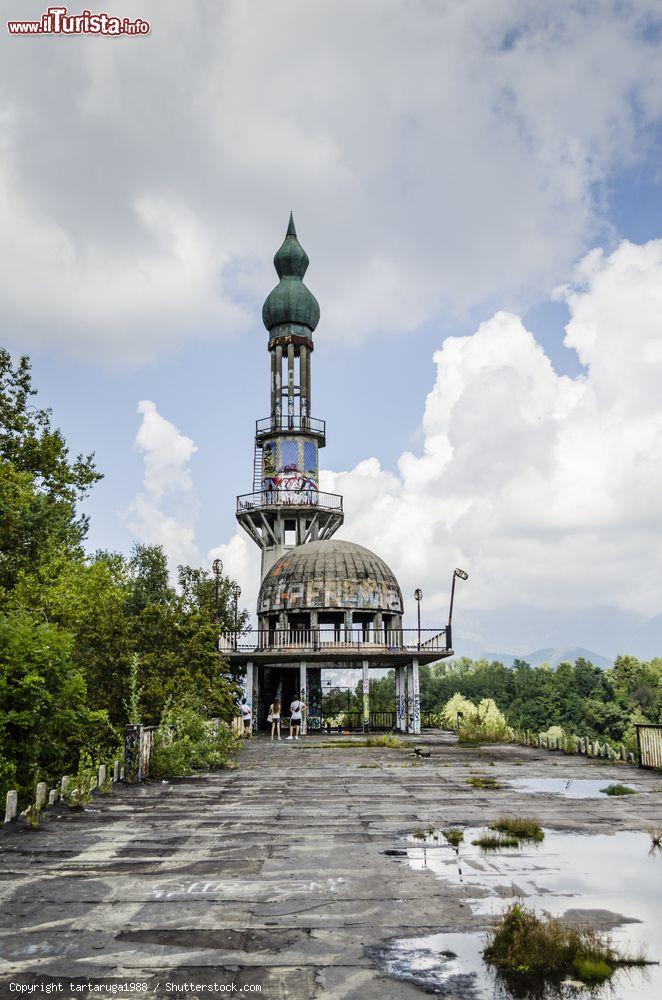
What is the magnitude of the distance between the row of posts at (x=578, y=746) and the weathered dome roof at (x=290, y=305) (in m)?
39.8

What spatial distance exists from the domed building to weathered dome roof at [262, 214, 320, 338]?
96 millimetres

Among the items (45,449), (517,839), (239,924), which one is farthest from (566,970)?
(45,449)

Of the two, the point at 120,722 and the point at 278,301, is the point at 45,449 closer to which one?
the point at 120,722

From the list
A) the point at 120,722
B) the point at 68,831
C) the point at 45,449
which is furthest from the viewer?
the point at 45,449

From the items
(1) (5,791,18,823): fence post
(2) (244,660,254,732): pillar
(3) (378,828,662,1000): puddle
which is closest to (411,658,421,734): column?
(2) (244,660,254,732): pillar

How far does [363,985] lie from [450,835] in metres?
5.89

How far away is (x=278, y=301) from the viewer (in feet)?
206

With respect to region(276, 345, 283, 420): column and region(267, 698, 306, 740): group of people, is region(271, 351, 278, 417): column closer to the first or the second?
region(276, 345, 283, 420): column

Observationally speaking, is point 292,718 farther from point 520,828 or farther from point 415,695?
point 520,828

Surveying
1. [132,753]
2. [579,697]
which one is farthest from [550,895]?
[579,697]

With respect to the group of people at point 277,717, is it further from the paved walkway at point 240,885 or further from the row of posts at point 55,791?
the paved walkway at point 240,885

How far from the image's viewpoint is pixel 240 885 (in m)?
8.94

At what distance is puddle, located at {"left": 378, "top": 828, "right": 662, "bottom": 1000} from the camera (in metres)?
6.07

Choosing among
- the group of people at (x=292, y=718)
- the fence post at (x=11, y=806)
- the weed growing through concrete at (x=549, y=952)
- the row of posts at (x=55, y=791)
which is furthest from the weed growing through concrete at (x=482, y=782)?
the group of people at (x=292, y=718)
